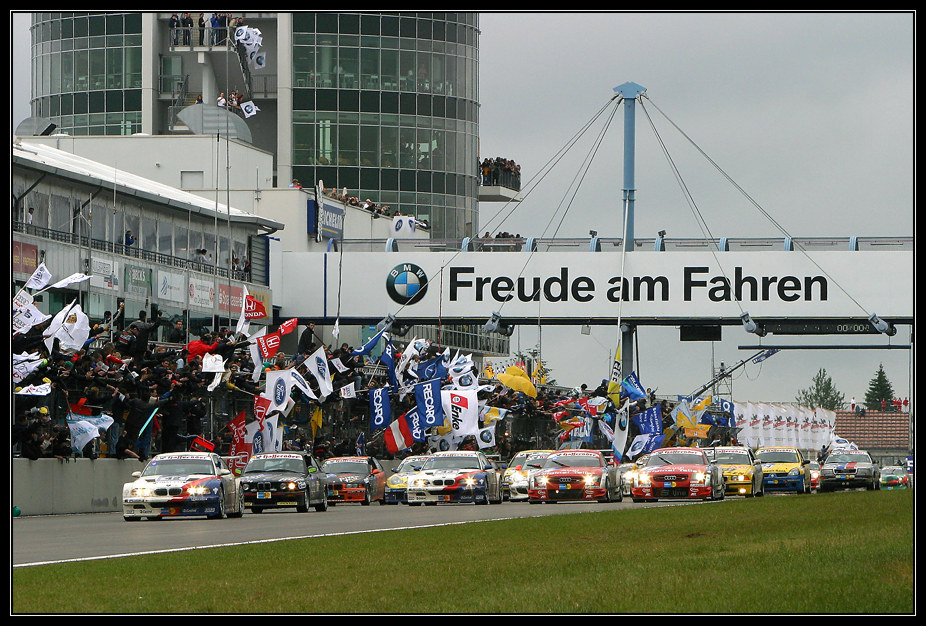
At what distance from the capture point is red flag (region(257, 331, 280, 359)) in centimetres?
4209

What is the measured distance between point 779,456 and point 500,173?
56.3 metres

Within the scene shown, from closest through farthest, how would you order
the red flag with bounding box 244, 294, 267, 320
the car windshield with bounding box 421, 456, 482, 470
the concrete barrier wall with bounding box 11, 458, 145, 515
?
the concrete barrier wall with bounding box 11, 458, 145, 515, the car windshield with bounding box 421, 456, 482, 470, the red flag with bounding box 244, 294, 267, 320

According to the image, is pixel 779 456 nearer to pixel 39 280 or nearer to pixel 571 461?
pixel 571 461

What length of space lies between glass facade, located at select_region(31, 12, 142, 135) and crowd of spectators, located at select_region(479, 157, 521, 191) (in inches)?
771

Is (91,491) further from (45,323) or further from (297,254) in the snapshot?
(297,254)

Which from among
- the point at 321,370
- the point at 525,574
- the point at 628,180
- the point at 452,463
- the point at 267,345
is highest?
the point at 628,180

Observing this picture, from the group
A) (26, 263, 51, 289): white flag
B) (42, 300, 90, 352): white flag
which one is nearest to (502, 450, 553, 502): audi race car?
(42, 300, 90, 352): white flag

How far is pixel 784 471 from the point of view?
139 ft

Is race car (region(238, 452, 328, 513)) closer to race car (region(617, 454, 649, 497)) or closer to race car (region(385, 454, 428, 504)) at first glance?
race car (region(385, 454, 428, 504))

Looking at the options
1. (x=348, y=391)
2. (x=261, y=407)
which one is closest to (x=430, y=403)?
(x=348, y=391)

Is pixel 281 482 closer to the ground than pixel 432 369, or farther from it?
closer to the ground

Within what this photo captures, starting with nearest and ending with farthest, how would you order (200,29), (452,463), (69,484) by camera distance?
(69,484) < (452,463) < (200,29)

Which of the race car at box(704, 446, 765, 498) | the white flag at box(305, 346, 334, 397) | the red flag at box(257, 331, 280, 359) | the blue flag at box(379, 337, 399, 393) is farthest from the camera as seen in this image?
the blue flag at box(379, 337, 399, 393)

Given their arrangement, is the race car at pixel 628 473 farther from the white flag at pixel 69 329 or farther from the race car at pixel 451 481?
the white flag at pixel 69 329
